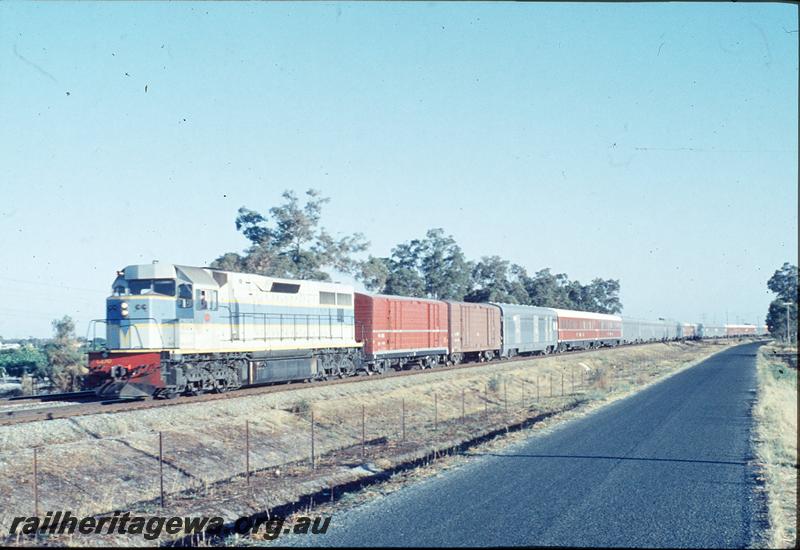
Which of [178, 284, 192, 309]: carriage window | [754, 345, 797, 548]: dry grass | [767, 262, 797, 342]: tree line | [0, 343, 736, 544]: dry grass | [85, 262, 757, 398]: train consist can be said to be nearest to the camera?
[754, 345, 797, 548]: dry grass

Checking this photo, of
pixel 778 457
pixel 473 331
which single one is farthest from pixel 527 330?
pixel 778 457

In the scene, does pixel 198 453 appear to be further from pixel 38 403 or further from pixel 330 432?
pixel 38 403

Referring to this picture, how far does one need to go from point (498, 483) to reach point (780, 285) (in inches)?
2430

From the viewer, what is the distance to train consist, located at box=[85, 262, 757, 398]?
21141mm

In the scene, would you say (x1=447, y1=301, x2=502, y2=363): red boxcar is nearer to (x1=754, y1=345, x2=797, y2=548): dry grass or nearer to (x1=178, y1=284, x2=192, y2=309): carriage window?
(x1=754, y1=345, x2=797, y2=548): dry grass

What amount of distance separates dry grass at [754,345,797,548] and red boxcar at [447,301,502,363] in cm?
1528

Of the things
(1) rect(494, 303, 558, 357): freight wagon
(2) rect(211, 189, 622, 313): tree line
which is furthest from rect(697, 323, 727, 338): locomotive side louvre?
(1) rect(494, 303, 558, 357): freight wagon

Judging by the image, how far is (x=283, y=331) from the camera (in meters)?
26.9

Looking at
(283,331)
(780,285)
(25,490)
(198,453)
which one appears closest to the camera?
(25,490)

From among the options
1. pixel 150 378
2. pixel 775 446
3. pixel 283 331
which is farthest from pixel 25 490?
pixel 775 446

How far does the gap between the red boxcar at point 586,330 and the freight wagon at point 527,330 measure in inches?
102

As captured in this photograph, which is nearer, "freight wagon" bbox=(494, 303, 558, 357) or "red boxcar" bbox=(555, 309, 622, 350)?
"freight wagon" bbox=(494, 303, 558, 357)

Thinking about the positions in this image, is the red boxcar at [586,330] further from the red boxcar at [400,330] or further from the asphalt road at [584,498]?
the asphalt road at [584,498]

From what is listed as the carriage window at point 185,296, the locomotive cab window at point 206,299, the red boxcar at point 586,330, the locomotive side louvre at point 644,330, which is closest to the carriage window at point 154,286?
the carriage window at point 185,296
